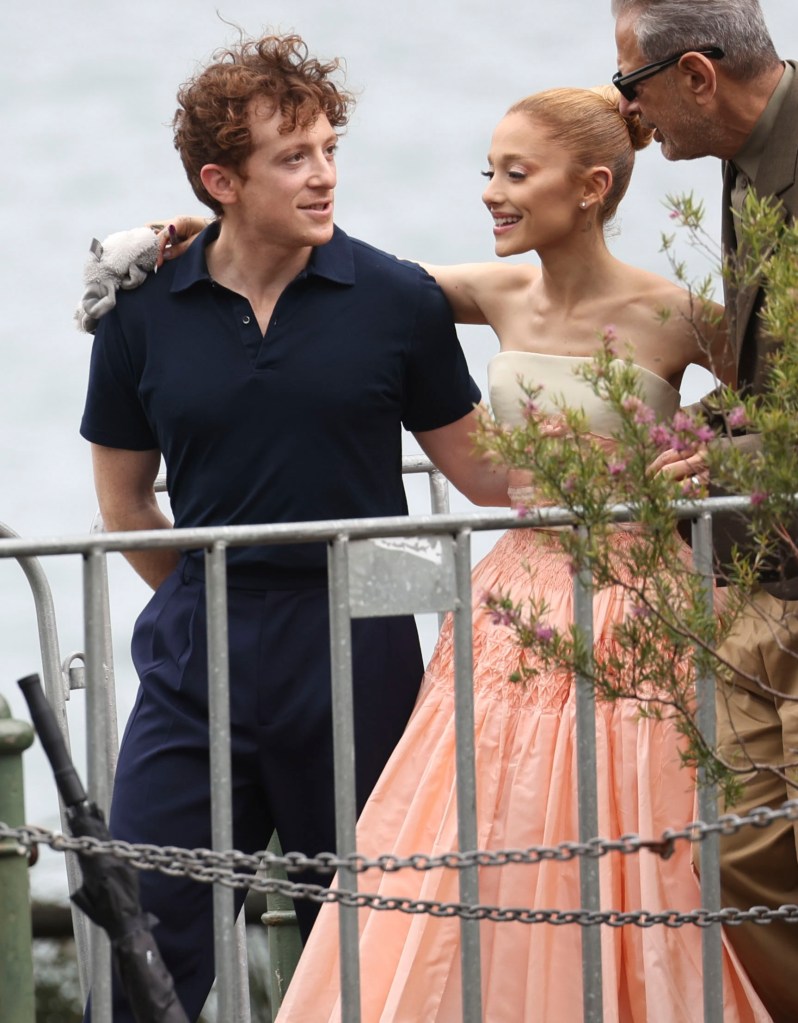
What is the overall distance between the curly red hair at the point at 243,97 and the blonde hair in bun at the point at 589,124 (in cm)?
36

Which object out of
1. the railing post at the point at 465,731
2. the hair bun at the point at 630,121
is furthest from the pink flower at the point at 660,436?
the hair bun at the point at 630,121

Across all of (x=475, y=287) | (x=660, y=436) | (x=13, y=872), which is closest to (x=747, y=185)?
(x=475, y=287)

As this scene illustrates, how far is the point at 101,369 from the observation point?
341 centimetres

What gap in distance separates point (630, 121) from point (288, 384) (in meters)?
0.79

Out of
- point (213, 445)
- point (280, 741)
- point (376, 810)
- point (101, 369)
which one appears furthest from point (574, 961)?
point (101, 369)

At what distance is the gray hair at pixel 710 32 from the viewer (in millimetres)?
3010

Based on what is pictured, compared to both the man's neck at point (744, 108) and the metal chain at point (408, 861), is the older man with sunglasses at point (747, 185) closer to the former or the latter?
the man's neck at point (744, 108)

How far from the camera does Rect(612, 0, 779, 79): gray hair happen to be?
3010mm

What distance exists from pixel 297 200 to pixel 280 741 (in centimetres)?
92

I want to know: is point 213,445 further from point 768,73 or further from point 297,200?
point 768,73

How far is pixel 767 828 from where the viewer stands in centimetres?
294

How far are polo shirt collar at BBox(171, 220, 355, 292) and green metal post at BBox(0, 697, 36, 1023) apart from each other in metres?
0.98

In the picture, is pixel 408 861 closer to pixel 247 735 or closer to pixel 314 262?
pixel 247 735

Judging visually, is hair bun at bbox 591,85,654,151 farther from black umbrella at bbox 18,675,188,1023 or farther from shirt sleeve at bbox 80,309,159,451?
black umbrella at bbox 18,675,188,1023
